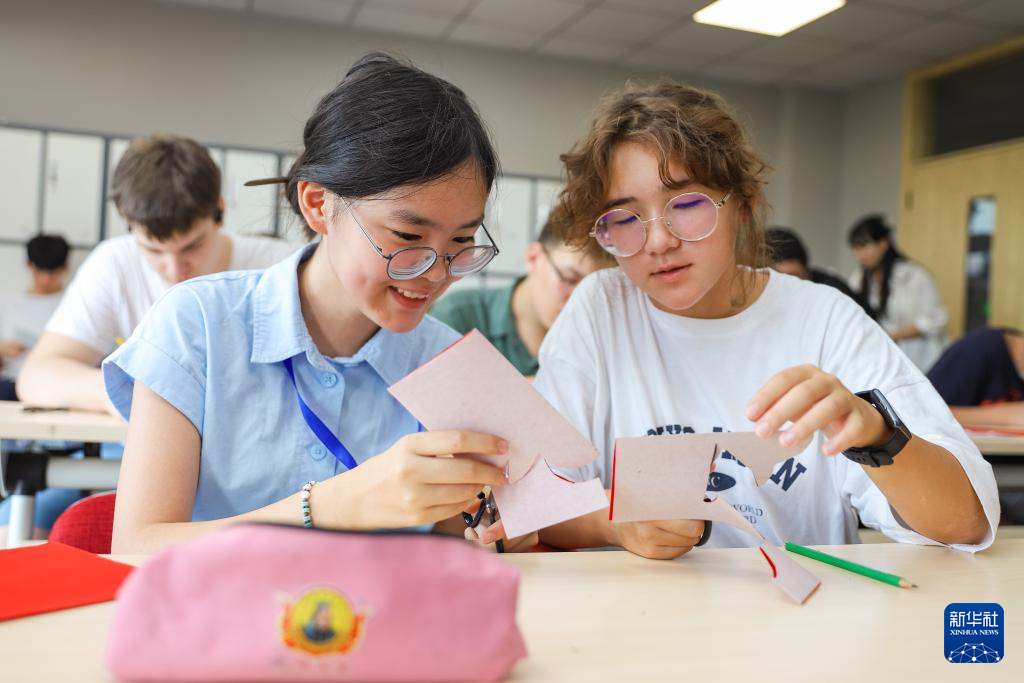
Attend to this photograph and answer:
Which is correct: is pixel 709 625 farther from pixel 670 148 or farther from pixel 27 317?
pixel 27 317

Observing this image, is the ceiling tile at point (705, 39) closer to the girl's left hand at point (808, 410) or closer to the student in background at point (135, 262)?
the student in background at point (135, 262)

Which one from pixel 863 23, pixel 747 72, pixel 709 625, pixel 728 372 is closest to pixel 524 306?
pixel 728 372

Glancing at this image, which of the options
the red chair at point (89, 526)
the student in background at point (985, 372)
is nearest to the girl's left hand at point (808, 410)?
the red chair at point (89, 526)

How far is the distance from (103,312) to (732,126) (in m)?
1.86

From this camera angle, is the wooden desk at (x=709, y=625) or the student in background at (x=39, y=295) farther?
the student in background at (x=39, y=295)

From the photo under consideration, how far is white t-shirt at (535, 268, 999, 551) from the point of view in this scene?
4.19 ft

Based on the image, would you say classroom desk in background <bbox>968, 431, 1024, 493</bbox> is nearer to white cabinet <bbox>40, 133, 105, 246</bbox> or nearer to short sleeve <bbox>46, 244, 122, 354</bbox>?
short sleeve <bbox>46, 244, 122, 354</bbox>

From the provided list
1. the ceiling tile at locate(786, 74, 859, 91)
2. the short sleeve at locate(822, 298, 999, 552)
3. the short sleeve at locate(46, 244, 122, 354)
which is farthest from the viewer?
the ceiling tile at locate(786, 74, 859, 91)

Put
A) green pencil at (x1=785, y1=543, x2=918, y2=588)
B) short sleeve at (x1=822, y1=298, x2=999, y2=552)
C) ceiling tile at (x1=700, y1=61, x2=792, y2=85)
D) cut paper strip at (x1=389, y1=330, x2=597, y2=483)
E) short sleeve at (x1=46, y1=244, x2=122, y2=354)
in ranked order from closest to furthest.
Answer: cut paper strip at (x1=389, y1=330, x2=597, y2=483) < green pencil at (x1=785, y1=543, x2=918, y2=588) < short sleeve at (x1=822, y1=298, x2=999, y2=552) < short sleeve at (x1=46, y1=244, x2=122, y2=354) < ceiling tile at (x1=700, y1=61, x2=792, y2=85)

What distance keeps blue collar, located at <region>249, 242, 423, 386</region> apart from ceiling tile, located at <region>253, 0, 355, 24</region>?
461cm

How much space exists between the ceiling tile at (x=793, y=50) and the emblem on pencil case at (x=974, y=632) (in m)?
5.64

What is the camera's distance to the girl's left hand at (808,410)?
32.3 inches

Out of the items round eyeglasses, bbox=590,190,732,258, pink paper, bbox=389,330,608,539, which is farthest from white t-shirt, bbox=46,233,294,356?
pink paper, bbox=389,330,608,539

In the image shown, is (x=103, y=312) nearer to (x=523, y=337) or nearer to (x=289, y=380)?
(x=523, y=337)
